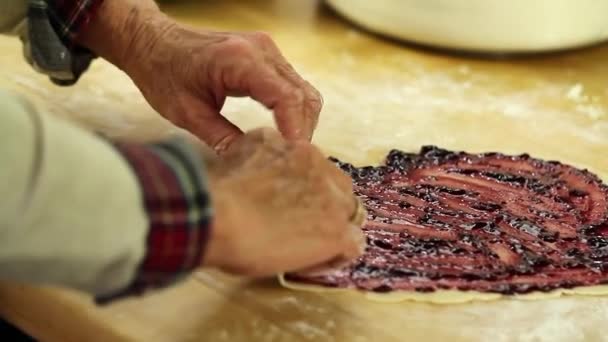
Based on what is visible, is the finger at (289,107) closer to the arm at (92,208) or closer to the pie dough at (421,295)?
the pie dough at (421,295)

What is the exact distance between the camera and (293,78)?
103 centimetres

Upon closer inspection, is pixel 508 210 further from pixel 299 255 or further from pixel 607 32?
pixel 607 32

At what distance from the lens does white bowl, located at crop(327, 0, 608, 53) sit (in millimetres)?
1442

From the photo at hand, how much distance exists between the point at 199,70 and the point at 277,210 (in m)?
0.36

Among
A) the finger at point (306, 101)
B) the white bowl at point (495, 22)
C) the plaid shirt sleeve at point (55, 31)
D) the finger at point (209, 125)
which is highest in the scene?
the white bowl at point (495, 22)

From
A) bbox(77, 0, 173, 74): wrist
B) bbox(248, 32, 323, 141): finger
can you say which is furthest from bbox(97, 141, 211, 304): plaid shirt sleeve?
bbox(77, 0, 173, 74): wrist

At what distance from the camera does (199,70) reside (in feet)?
3.43

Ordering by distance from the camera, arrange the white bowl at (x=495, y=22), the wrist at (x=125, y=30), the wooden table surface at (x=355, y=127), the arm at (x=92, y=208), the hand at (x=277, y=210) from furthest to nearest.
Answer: the white bowl at (x=495, y=22) → the wrist at (x=125, y=30) → the wooden table surface at (x=355, y=127) → the hand at (x=277, y=210) → the arm at (x=92, y=208)

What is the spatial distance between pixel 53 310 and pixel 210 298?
15 centimetres

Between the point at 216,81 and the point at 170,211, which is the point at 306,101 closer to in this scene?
the point at 216,81

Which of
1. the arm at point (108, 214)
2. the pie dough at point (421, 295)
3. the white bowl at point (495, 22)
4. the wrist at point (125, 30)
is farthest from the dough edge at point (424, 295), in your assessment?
the white bowl at point (495, 22)

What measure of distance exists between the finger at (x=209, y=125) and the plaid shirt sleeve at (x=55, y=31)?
0.74 ft

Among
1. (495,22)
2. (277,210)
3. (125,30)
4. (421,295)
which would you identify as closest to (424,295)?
(421,295)

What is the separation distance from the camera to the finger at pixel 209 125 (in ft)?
3.44
